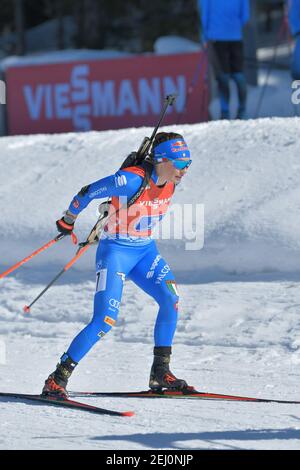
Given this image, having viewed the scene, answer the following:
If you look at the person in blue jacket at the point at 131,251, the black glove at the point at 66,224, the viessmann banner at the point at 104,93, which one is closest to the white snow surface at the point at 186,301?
the person in blue jacket at the point at 131,251

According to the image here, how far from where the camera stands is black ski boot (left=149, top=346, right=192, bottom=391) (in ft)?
20.6

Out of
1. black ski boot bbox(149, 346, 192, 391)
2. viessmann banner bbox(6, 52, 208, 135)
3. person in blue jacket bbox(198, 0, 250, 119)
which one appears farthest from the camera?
viessmann banner bbox(6, 52, 208, 135)

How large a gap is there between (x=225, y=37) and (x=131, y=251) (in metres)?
5.21

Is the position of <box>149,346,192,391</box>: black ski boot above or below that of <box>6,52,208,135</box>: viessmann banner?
below

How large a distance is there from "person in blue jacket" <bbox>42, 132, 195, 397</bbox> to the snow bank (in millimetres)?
2355

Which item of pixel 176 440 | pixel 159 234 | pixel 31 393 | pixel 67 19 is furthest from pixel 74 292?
pixel 67 19

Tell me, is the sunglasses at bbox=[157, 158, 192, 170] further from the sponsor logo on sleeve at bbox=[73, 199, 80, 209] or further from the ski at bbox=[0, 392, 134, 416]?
the ski at bbox=[0, 392, 134, 416]

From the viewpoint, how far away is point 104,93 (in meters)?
12.8

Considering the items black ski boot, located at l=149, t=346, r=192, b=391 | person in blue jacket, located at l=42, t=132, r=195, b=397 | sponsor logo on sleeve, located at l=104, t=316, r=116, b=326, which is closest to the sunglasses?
person in blue jacket, located at l=42, t=132, r=195, b=397

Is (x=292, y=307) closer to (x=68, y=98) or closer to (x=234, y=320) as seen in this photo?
(x=234, y=320)

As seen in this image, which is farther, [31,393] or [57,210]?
[57,210]

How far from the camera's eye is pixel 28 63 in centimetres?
1341
